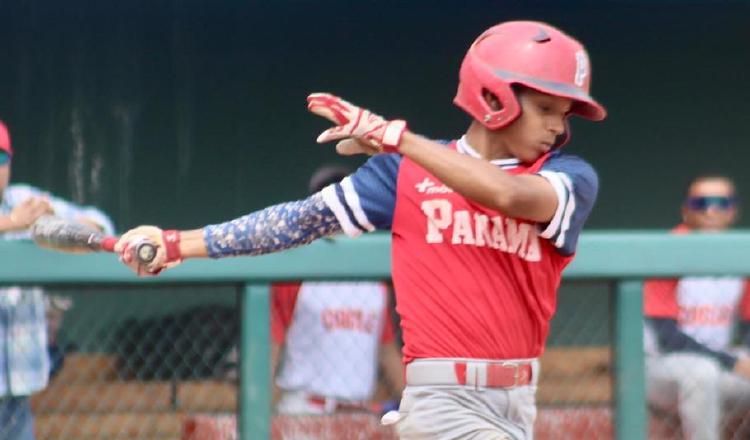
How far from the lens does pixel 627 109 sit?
9148 mm

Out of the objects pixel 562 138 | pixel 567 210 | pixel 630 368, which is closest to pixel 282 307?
pixel 630 368

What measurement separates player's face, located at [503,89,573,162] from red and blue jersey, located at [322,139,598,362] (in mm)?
44

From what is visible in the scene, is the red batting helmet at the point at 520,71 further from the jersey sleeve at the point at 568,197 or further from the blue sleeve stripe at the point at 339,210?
the blue sleeve stripe at the point at 339,210

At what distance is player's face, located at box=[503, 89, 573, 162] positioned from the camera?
322cm

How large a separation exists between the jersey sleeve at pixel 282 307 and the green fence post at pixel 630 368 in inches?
39.7

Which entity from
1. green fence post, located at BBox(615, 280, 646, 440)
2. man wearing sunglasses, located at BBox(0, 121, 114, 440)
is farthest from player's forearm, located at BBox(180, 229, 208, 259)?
green fence post, located at BBox(615, 280, 646, 440)

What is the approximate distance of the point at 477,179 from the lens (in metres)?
3.01

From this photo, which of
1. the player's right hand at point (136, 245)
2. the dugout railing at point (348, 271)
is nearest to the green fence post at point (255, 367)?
the dugout railing at point (348, 271)

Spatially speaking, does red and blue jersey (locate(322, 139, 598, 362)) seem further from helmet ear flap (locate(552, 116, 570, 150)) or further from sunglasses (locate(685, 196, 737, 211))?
sunglasses (locate(685, 196, 737, 211))

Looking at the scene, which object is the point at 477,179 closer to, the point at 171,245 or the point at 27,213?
the point at 171,245

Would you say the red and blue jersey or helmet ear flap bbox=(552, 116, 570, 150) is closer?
the red and blue jersey

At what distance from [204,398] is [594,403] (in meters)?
1.21

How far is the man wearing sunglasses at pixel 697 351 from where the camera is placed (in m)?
4.28

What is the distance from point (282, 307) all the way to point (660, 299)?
118 centimetres
